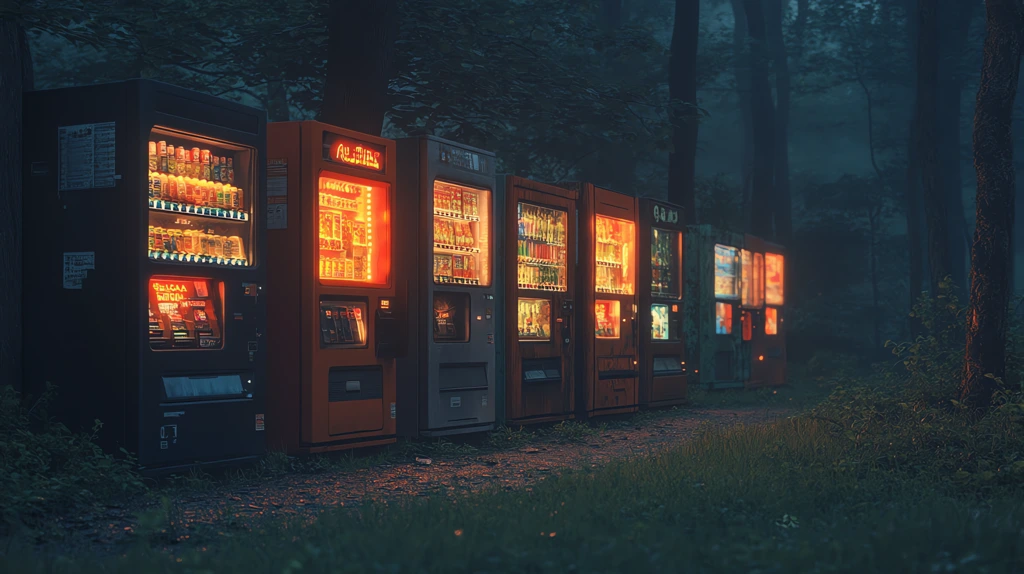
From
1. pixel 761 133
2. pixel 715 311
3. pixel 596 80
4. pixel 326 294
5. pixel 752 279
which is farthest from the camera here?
pixel 761 133

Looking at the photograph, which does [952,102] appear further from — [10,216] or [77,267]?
[10,216]

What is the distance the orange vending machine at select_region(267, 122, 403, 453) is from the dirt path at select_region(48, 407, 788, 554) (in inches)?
21.2

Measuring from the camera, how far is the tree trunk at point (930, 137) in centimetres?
1873

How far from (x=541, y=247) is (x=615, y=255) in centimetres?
228

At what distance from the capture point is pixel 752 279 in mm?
22125

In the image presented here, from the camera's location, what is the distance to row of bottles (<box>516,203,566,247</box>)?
13.4 meters

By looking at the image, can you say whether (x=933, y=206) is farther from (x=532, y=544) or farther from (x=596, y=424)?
(x=532, y=544)

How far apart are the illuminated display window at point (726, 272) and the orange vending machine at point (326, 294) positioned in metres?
10.6

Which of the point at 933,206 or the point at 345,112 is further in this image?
the point at 933,206

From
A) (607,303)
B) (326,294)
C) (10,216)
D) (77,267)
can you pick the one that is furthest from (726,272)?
(10,216)

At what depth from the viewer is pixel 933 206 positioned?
63.6 ft

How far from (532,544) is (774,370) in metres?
18.4

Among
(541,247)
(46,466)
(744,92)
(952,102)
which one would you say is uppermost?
(744,92)

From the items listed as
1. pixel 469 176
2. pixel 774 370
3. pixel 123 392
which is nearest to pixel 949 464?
pixel 469 176
